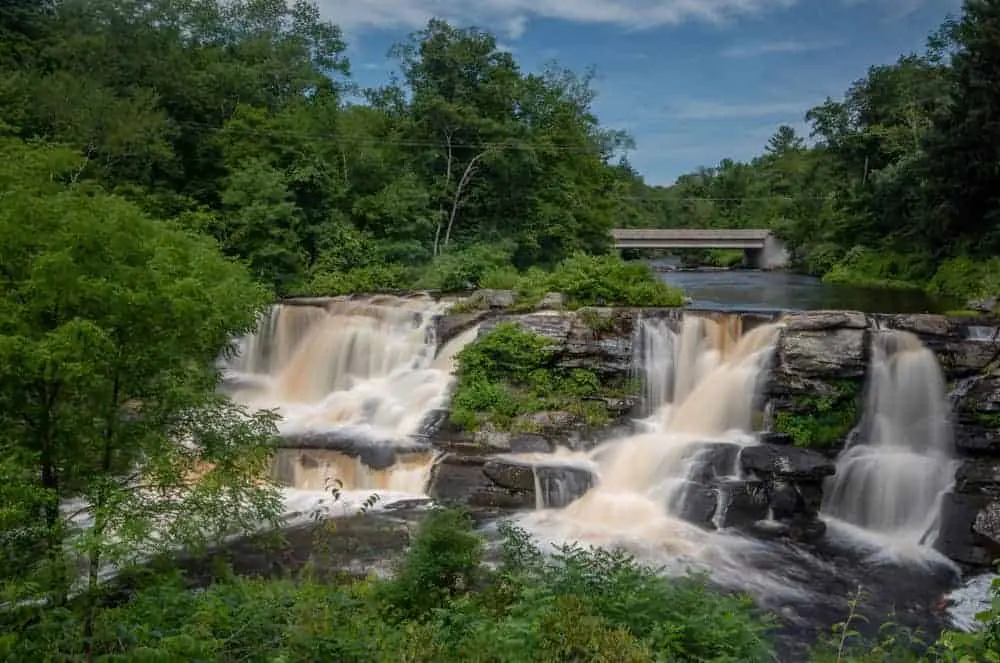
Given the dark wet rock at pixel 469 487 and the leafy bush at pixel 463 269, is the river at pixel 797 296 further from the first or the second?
the dark wet rock at pixel 469 487

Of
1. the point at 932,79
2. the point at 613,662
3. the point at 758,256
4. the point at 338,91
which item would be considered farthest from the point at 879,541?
the point at 758,256

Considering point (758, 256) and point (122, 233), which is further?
point (758, 256)

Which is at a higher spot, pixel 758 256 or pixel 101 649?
pixel 758 256

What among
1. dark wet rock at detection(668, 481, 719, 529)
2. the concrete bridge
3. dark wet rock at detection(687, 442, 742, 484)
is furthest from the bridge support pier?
dark wet rock at detection(668, 481, 719, 529)

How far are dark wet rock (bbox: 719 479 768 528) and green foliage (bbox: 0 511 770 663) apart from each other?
13.4ft

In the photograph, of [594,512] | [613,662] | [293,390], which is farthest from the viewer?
[293,390]

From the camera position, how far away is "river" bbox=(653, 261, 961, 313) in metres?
19.2

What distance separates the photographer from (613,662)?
4.82 meters

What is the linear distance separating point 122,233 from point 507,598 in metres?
4.93

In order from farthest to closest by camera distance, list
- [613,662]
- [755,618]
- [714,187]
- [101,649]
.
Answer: [714,187] < [755,618] < [101,649] < [613,662]

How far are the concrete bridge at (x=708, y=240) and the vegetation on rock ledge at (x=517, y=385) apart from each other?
24581 mm

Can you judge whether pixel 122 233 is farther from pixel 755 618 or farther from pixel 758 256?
pixel 758 256

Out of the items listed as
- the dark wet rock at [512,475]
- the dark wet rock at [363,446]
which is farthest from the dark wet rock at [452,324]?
the dark wet rock at [512,475]

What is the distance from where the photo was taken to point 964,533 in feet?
33.1
